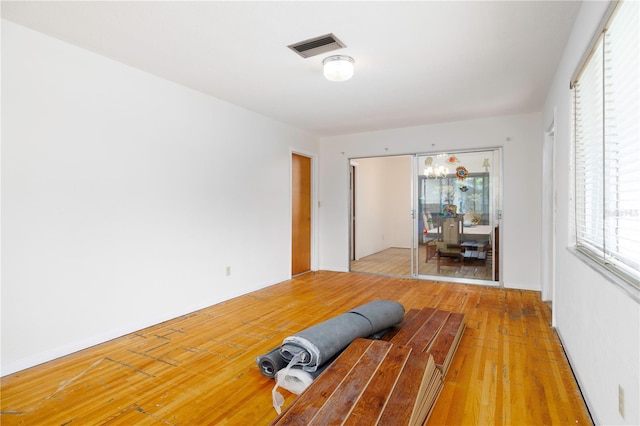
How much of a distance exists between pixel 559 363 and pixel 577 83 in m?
2.14

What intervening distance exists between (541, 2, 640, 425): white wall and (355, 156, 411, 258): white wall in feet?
15.1

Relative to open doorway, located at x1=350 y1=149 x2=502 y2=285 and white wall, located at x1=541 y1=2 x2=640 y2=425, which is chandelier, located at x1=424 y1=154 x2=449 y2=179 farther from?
white wall, located at x1=541 y1=2 x2=640 y2=425

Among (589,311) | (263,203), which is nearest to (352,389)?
(589,311)

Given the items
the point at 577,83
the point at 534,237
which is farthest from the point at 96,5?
the point at 534,237

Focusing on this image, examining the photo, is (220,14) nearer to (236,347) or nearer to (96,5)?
(96,5)

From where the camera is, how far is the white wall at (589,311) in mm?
1378

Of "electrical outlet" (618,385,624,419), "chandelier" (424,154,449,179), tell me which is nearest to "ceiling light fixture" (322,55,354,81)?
"electrical outlet" (618,385,624,419)

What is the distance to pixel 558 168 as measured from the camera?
10.8 feet

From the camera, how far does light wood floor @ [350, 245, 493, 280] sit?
524cm

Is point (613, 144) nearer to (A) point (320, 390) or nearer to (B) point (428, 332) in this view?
(B) point (428, 332)

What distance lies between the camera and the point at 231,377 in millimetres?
2402

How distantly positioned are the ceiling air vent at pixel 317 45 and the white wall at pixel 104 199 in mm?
1658

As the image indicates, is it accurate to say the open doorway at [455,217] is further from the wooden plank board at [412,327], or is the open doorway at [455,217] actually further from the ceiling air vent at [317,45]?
the ceiling air vent at [317,45]

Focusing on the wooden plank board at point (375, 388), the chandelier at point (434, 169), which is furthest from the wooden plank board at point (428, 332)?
the chandelier at point (434, 169)
